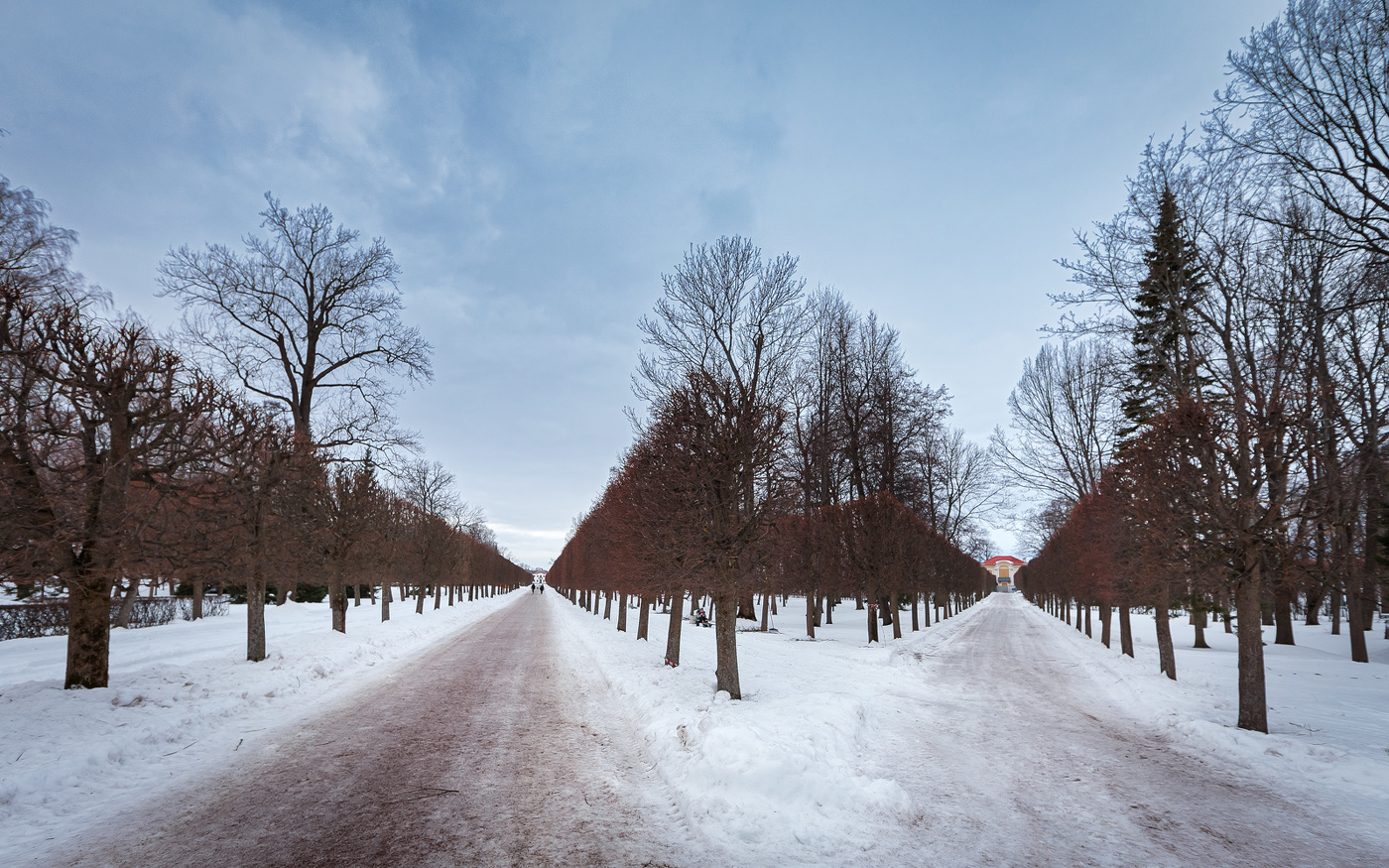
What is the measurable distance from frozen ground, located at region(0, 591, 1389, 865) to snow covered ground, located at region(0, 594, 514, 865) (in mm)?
42

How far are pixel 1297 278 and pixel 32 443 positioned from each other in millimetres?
22076

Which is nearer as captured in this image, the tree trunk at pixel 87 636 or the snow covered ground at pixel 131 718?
the snow covered ground at pixel 131 718

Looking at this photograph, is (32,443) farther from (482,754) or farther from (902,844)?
(902,844)

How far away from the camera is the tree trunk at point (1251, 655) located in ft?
29.9

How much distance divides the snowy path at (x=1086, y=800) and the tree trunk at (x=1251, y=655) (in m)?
1.32

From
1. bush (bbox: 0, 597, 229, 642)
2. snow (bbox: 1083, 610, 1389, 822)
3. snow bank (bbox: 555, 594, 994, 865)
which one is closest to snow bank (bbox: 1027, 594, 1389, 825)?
snow (bbox: 1083, 610, 1389, 822)

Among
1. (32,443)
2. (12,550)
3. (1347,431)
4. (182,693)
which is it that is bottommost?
(182,693)

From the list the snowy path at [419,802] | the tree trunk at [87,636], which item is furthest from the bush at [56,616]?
the snowy path at [419,802]

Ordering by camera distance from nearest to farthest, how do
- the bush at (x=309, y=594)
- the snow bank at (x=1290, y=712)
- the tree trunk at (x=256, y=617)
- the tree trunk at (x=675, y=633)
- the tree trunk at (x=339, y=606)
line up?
the snow bank at (x=1290, y=712) → the tree trunk at (x=256, y=617) → the tree trunk at (x=675, y=633) → the tree trunk at (x=339, y=606) → the bush at (x=309, y=594)

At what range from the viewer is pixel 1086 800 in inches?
250

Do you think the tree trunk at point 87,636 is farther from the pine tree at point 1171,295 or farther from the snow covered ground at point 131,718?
the pine tree at point 1171,295

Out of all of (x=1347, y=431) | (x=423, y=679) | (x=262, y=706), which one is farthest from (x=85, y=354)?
(x=1347, y=431)

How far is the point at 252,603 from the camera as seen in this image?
12891 mm

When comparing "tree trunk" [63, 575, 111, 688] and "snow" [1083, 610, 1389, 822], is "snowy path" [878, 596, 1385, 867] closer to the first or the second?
"snow" [1083, 610, 1389, 822]
